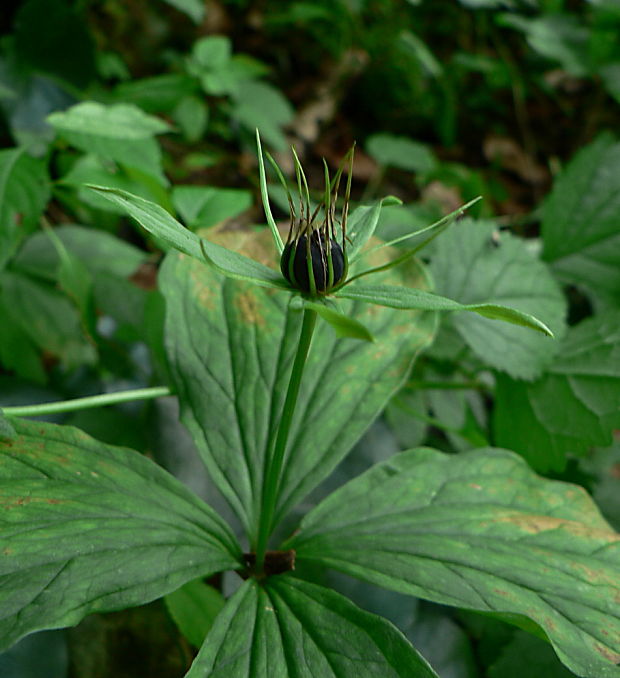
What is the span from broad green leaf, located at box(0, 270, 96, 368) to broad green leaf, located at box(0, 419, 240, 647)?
1.83 ft

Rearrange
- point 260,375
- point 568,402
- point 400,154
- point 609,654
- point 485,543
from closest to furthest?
1. point 609,654
2. point 485,543
3. point 260,375
4. point 568,402
5. point 400,154

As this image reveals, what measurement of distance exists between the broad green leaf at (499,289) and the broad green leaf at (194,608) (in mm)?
568

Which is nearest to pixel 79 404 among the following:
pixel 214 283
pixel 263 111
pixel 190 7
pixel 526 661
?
pixel 214 283

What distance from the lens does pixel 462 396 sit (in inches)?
56.7

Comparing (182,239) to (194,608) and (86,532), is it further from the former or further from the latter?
(194,608)

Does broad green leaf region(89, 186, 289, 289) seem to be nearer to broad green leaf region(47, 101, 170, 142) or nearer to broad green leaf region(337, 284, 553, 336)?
broad green leaf region(337, 284, 553, 336)

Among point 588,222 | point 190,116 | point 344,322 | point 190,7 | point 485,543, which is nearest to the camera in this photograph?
point 344,322

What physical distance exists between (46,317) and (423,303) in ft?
3.09

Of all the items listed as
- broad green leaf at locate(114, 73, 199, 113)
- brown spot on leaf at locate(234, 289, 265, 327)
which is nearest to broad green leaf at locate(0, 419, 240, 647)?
brown spot on leaf at locate(234, 289, 265, 327)

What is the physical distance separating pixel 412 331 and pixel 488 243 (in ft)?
1.35

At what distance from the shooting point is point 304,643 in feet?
2.28

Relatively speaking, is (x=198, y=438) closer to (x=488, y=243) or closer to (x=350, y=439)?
(x=350, y=439)

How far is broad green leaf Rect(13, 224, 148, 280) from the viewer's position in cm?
136

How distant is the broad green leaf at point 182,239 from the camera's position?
57cm
